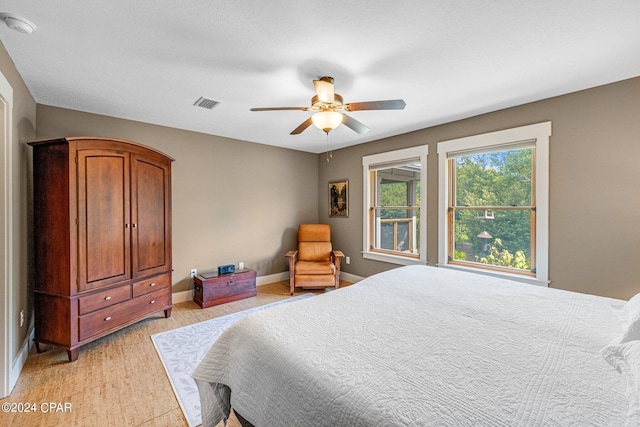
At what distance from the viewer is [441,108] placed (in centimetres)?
309

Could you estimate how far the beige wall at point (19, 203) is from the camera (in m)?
2.08

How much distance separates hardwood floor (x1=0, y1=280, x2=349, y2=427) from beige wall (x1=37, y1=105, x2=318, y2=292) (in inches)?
53.4

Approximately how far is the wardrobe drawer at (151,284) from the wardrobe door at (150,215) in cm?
8

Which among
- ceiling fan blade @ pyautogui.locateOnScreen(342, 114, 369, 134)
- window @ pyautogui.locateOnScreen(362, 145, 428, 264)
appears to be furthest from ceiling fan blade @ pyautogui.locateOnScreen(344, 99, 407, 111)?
window @ pyautogui.locateOnScreen(362, 145, 428, 264)

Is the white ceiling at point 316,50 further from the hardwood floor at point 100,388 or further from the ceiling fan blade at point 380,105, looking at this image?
the hardwood floor at point 100,388

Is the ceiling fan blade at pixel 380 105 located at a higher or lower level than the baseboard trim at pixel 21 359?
higher

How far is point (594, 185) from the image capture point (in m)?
2.56

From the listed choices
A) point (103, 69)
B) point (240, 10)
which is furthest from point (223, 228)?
point (240, 10)

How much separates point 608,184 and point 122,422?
421cm

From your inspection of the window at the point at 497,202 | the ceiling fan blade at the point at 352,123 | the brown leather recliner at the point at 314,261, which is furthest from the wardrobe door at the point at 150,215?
the window at the point at 497,202

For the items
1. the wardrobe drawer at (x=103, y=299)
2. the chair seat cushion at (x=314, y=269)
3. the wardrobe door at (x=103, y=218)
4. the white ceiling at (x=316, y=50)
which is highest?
the white ceiling at (x=316, y=50)

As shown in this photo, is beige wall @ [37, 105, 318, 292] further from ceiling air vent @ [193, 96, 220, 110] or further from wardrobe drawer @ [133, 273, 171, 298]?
ceiling air vent @ [193, 96, 220, 110]

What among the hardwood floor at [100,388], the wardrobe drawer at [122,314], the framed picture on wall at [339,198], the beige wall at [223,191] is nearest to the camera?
the hardwood floor at [100,388]

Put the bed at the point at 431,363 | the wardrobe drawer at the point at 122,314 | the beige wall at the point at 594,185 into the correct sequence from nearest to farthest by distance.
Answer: the bed at the point at 431,363
the beige wall at the point at 594,185
the wardrobe drawer at the point at 122,314
